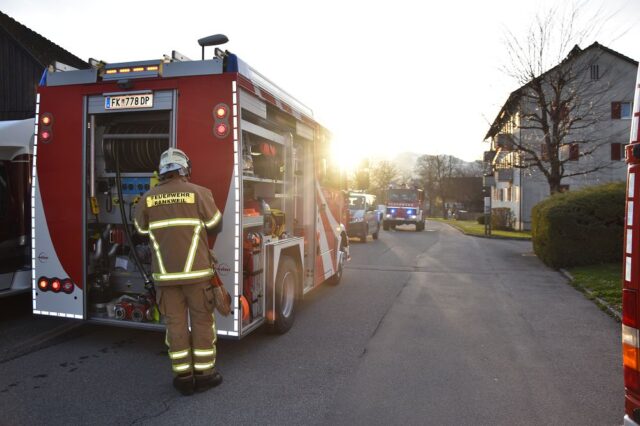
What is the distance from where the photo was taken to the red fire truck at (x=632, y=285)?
255cm

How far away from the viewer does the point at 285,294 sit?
6090 millimetres

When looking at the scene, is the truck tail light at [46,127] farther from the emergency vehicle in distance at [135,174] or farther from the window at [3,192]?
the window at [3,192]

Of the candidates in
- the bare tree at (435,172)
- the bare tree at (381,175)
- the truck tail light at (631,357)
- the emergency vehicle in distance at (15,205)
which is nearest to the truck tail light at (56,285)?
the emergency vehicle in distance at (15,205)

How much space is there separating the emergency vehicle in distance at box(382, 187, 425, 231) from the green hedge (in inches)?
683

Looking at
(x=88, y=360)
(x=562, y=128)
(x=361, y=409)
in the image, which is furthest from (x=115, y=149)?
(x=562, y=128)

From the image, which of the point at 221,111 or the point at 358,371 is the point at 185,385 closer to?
the point at 358,371

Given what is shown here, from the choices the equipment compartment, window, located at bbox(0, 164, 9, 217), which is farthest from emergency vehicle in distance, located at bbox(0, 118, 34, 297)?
the equipment compartment

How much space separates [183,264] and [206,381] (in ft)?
3.39

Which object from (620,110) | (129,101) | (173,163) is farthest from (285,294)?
(620,110)

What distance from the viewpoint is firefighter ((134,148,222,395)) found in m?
4.16

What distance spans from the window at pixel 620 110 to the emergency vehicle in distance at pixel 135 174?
35051mm

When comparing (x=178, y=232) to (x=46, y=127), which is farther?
(x=46, y=127)

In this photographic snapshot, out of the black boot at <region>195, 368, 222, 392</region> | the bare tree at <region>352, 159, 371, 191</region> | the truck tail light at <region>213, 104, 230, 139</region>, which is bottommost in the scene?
the black boot at <region>195, 368, 222, 392</region>

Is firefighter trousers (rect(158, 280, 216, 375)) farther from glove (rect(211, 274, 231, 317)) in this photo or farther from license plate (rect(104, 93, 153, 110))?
license plate (rect(104, 93, 153, 110))
